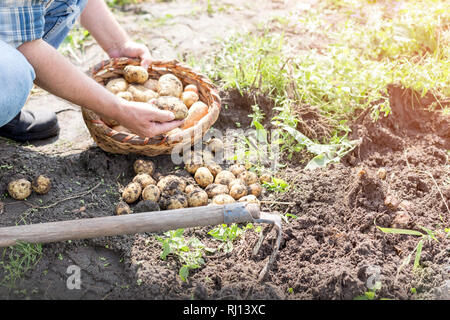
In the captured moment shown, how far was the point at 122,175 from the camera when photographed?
2.58m

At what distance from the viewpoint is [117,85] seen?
2.71 meters

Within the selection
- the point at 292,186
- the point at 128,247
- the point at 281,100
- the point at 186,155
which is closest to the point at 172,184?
the point at 186,155

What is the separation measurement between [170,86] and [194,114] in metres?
0.27

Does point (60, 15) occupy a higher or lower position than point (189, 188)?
higher

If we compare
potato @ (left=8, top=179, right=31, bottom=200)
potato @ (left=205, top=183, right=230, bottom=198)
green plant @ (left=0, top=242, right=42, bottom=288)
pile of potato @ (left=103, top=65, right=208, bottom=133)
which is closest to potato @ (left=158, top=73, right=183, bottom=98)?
pile of potato @ (left=103, top=65, right=208, bottom=133)

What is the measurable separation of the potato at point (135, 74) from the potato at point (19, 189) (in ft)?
2.94

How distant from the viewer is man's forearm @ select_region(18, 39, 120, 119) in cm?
219

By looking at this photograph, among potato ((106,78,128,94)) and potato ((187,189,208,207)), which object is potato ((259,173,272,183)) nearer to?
potato ((187,189,208,207))

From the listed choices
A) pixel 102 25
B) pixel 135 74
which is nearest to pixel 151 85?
pixel 135 74

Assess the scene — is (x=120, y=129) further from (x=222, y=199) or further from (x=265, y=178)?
(x=265, y=178)

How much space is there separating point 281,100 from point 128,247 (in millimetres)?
1513
